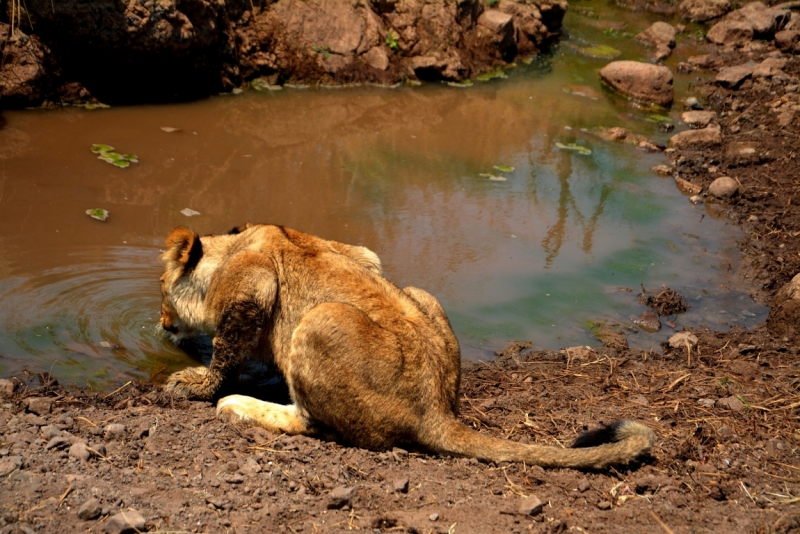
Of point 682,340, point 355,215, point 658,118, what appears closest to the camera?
point 682,340

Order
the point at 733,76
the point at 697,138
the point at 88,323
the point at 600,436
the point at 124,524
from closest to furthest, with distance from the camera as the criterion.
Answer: the point at 124,524 → the point at 600,436 → the point at 88,323 → the point at 697,138 → the point at 733,76

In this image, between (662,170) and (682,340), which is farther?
(662,170)

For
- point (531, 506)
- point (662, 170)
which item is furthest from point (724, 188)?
point (531, 506)

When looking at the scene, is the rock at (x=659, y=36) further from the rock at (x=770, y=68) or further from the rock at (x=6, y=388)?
the rock at (x=6, y=388)

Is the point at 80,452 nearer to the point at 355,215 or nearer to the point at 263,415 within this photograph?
the point at 263,415

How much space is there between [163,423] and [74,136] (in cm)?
676

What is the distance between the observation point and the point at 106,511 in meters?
4.09

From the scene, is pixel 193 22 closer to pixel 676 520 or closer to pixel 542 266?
pixel 542 266

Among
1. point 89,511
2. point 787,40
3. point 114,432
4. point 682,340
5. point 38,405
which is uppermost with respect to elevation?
point 787,40

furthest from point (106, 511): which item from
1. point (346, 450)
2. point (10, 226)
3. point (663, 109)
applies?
point (663, 109)

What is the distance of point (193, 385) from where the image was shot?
616cm

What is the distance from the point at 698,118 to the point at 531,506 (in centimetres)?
1360

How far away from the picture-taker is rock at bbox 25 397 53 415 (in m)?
5.39

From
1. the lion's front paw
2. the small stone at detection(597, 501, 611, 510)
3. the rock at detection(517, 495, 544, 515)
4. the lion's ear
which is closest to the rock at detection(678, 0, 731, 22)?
the lion's ear
